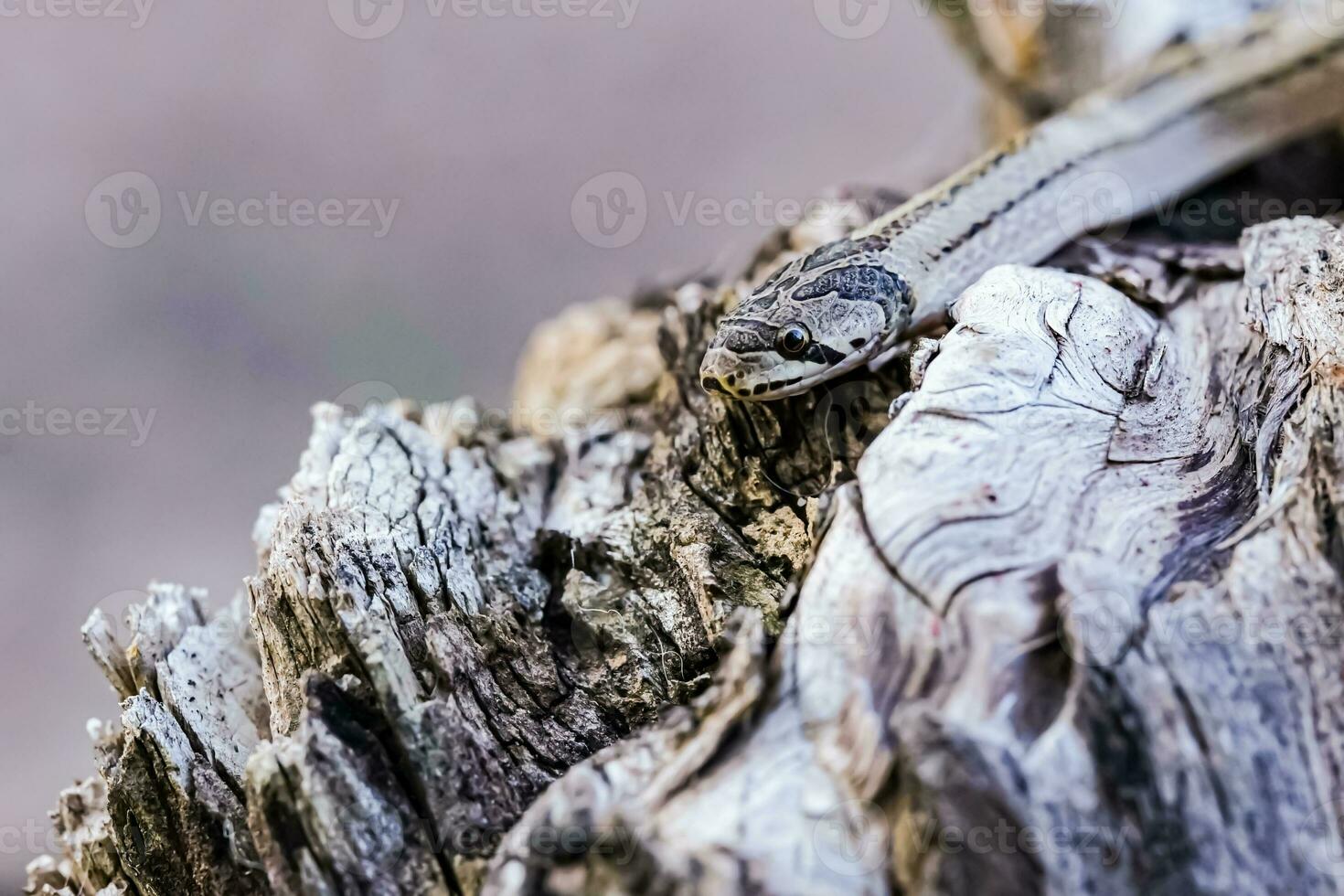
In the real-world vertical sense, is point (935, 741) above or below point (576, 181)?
below

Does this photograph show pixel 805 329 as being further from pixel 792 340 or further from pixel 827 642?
pixel 827 642

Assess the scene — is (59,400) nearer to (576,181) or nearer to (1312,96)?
(576,181)

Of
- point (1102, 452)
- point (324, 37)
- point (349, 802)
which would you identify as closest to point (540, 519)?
point (349, 802)

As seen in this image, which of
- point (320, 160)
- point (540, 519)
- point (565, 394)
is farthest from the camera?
point (320, 160)

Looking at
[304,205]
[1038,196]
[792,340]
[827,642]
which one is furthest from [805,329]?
[304,205]

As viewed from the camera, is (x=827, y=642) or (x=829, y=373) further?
(x=829, y=373)
